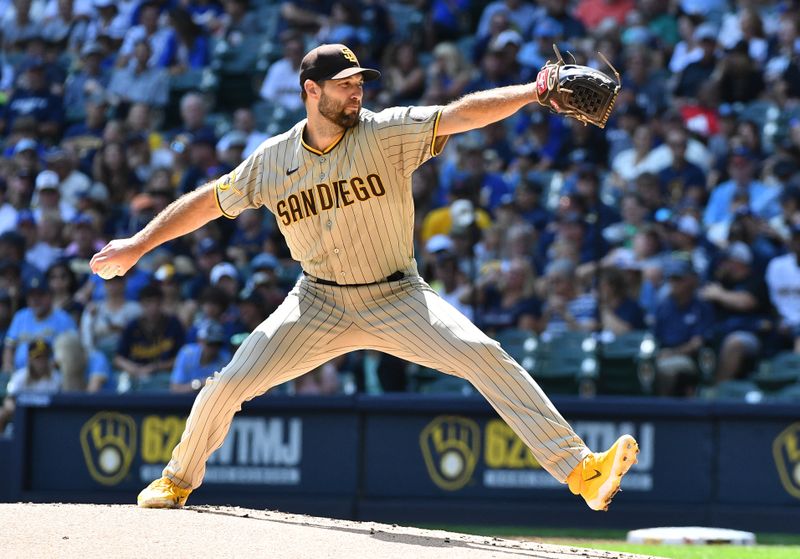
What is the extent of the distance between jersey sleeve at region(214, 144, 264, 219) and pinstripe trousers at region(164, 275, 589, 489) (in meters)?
0.46

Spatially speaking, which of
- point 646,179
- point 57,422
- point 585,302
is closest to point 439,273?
point 585,302

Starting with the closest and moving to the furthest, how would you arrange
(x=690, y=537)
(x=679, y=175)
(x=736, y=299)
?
(x=690, y=537) → (x=736, y=299) → (x=679, y=175)

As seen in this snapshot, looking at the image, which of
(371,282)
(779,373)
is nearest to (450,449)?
(779,373)

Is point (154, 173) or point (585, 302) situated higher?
point (154, 173)

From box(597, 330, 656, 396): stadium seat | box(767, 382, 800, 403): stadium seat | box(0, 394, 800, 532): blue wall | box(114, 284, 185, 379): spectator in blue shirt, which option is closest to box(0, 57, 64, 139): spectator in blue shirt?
box(114, 284, 185, 379): spectator in blue shirt

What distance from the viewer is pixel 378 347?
19.6ft

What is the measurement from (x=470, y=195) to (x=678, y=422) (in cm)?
355

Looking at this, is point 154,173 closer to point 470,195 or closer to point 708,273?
point 470,195

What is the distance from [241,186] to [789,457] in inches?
207

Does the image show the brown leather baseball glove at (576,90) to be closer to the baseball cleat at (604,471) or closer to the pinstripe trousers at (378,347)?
the pinstripe trousers at (378,347)

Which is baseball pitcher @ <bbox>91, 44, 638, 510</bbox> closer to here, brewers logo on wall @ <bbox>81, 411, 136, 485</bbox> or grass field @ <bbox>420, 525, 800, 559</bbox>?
grass field @ <bbox>420, 525, 800, 559</bbox>

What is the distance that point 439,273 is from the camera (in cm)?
1129

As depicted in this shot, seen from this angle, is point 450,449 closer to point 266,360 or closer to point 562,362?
point 562,362

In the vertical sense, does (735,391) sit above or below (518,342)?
below
